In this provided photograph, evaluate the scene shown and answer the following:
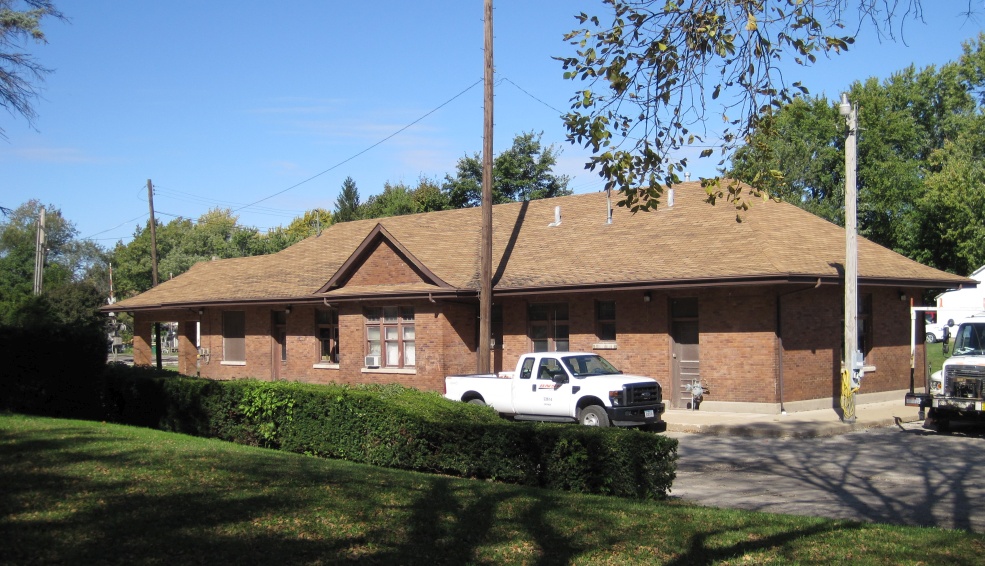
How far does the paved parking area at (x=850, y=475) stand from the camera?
1112cm

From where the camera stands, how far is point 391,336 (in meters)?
27.7

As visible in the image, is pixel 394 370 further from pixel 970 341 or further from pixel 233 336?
pixel 970 341

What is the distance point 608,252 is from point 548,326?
2.74 metres

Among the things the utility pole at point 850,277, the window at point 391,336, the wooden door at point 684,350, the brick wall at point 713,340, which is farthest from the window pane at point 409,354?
the utility pole at point 850,277

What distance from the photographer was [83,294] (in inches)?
2104

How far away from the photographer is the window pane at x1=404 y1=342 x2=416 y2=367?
27141mm

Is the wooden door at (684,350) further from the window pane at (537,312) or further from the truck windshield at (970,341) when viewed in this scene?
the truck windshield at (970,341)

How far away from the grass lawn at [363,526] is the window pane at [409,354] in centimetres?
1674

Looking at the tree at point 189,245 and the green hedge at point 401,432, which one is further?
the tree at point 189,245

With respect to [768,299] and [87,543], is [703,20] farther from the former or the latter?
[768,299]

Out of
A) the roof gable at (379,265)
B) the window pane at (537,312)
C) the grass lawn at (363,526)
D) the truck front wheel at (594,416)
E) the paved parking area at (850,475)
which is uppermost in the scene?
the roof gable at (379,265)

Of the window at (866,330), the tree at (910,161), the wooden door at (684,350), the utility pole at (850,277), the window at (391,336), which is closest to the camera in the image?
the utility pole at (850,277)

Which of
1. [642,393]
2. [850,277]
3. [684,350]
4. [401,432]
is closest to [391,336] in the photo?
[684,350]

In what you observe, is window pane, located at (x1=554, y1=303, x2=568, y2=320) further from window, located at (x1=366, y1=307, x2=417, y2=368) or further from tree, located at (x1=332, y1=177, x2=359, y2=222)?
tree, located at (x1=332, y1=177, x2=359, y2=222)
